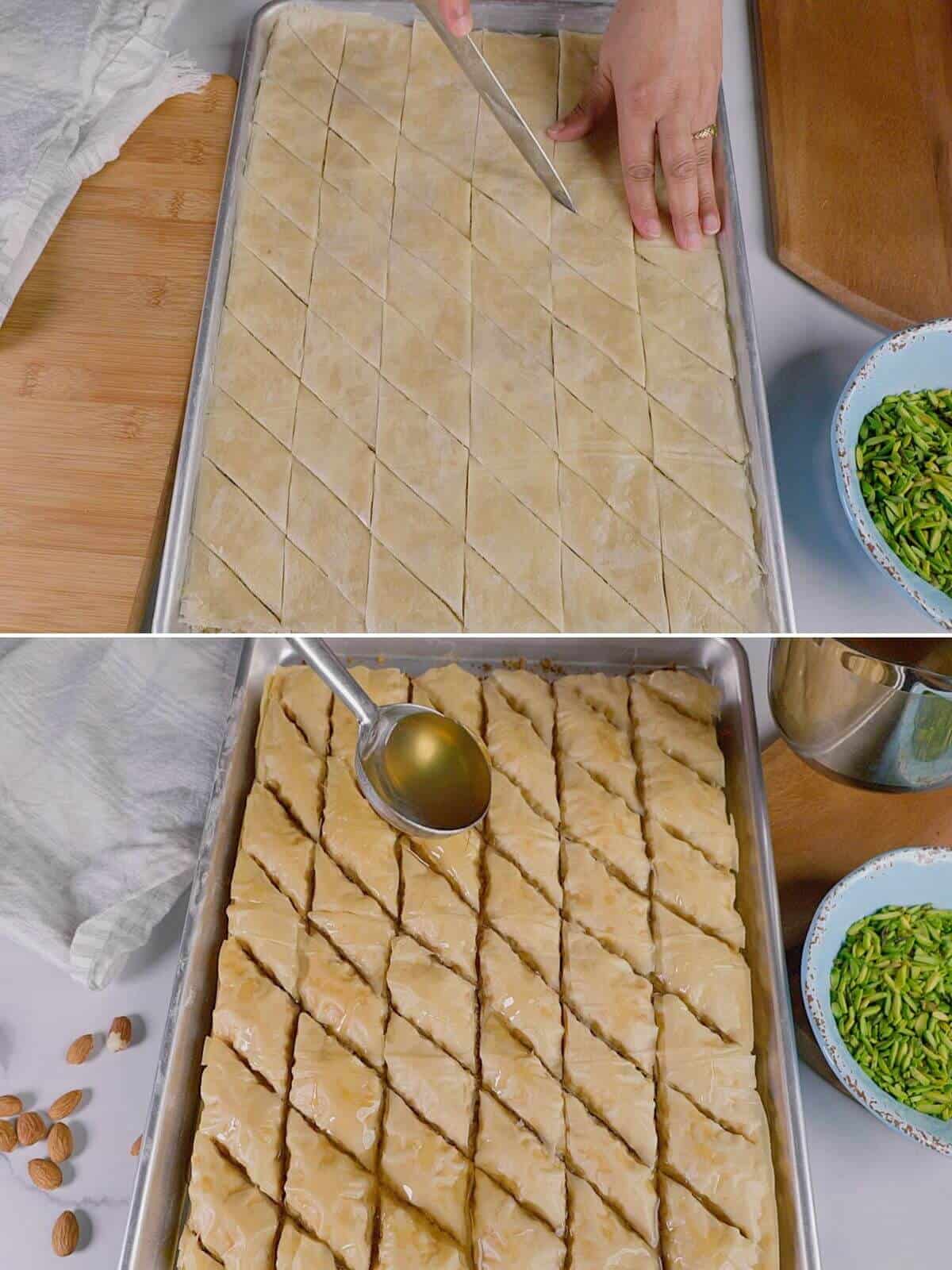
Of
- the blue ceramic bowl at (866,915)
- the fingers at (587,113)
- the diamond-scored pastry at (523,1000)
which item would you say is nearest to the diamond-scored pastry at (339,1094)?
the diamond-scored pastry at (523,1000)

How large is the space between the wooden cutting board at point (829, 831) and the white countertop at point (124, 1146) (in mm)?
131

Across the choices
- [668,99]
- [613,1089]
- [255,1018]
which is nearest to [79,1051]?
[255,1018]

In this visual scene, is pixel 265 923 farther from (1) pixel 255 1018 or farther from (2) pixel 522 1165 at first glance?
(2) pixel 522 1165

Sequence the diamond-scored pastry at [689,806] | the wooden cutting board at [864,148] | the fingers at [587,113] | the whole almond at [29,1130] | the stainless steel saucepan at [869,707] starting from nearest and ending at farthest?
the stainless steel saucepan at [869,707], the whole almond at [29,1130], the diamond-scored pastry at [689,806], the wooden cutting board at [864,148], the fingers at [587,113]

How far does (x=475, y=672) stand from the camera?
0.92 m

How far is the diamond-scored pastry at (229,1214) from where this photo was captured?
0.67 metres

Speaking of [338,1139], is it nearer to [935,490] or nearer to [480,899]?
[480,899]

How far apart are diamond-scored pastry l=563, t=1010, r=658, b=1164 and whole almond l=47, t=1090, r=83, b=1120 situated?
1.14 ft

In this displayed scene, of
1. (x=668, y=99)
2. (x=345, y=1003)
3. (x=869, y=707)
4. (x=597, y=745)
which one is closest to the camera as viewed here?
(x=869, y=707)

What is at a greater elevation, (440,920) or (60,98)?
(60,98)

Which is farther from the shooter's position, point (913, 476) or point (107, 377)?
point (107, 377)

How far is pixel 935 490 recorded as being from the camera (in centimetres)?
76

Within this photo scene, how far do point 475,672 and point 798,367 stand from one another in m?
0.40

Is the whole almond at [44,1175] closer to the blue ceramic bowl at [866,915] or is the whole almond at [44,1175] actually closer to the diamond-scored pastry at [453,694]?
the diamond-scored pastry at [453,694]
